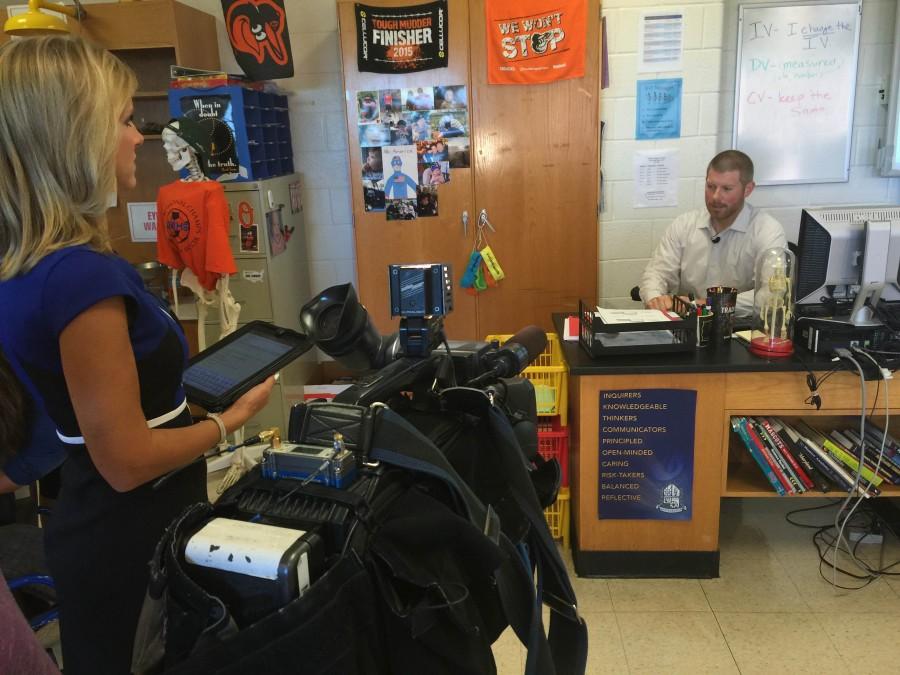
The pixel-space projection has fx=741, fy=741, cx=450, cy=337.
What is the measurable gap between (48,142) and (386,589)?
30.5 inches

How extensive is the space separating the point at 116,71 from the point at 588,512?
6.35 feet

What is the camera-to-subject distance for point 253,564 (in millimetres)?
484

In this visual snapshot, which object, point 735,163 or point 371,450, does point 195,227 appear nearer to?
point 735,163

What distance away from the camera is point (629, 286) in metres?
3.90

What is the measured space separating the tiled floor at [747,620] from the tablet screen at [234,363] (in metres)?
1.28

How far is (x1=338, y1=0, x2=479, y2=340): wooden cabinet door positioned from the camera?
11.0 feet

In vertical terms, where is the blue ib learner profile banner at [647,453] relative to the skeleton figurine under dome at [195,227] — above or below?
below

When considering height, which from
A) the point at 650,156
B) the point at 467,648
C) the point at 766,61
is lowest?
the point at 467,648

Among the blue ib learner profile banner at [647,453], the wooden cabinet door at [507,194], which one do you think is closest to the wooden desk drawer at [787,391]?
the blue ib learner profile banner at [647,453]

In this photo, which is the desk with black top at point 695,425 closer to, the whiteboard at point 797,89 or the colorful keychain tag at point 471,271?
the colorful keychain tag at point 471,271

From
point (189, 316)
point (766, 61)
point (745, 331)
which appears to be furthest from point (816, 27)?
point (189, 316)

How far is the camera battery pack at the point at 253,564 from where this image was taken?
1.57ft

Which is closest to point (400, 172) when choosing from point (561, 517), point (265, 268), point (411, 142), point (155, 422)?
point (411, 142)

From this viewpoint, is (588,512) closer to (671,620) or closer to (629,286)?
(671,620)
